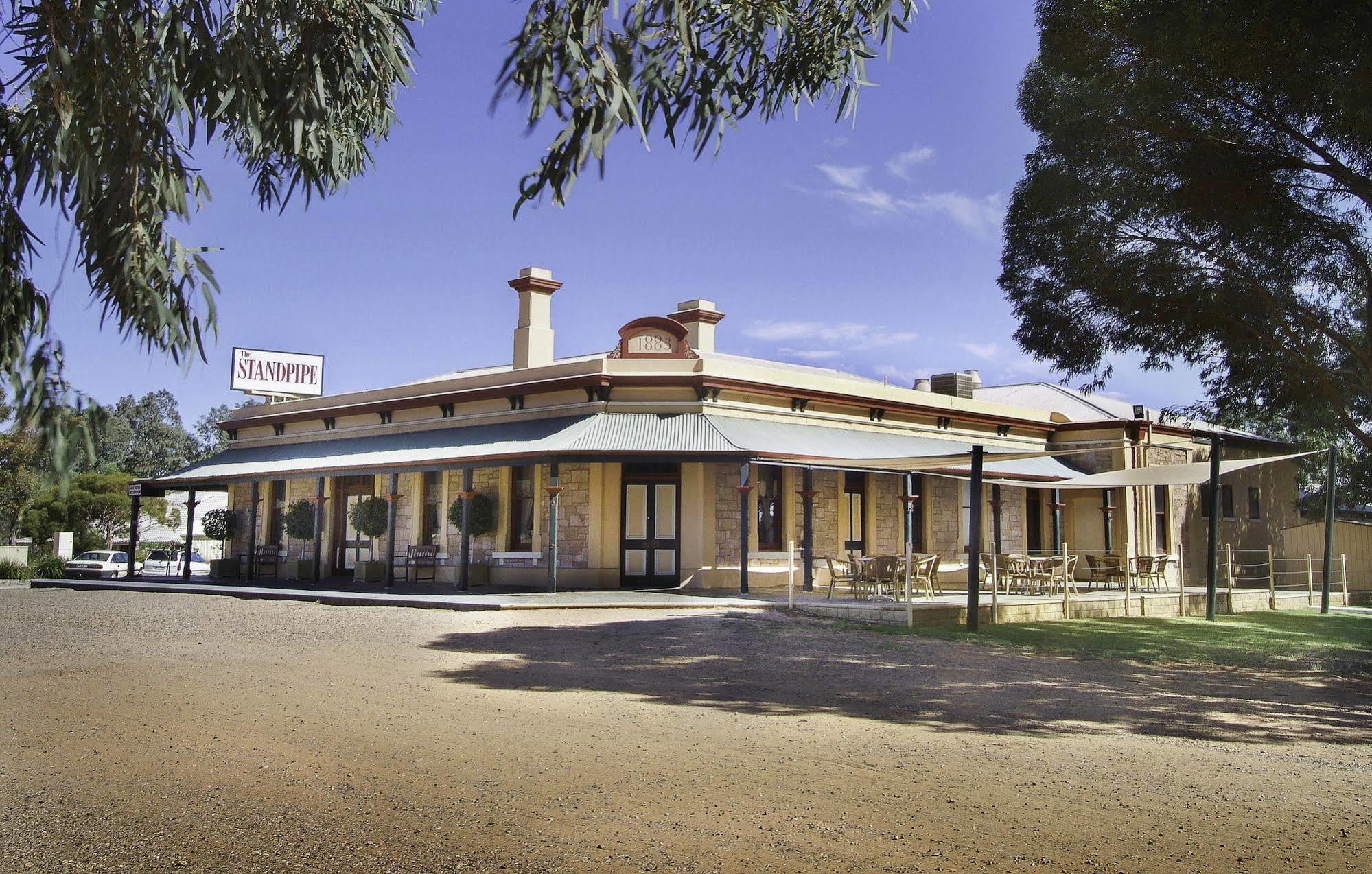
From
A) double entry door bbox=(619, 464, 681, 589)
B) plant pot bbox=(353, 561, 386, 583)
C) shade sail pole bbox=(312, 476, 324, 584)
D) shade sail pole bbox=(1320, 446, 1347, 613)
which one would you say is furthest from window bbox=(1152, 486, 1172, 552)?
shade sail pole bbox=(312, 476, 324, 584)

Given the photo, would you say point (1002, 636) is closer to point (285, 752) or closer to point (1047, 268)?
point (1047, 268)

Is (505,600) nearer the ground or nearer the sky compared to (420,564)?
nearer the ground

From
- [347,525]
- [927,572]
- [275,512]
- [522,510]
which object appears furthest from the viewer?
[275,512]

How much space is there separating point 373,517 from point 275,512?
4.99 m

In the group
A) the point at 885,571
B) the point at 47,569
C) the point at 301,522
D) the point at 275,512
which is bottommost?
the point at 47,569

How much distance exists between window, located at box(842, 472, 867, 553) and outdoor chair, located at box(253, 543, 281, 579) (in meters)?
13.0

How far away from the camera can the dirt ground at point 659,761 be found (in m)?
4.74

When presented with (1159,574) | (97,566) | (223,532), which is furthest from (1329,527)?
(97,566)

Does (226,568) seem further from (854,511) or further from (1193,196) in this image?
(1193,196)

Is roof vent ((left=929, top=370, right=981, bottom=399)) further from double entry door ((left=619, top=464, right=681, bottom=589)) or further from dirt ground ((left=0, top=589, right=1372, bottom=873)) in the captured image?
dirt ground ((left=0, top=589, right=1372, bottom=873))

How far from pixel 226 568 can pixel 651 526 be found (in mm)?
11339

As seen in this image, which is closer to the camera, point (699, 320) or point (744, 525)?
point (744, 525)

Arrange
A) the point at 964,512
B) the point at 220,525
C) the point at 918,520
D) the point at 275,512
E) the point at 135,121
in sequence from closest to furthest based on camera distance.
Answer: the point at 135,121 < the point at 918,520 < the point at 964,512 < the point at 275,512 < the point at 220,525

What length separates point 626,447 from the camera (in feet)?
57.9
